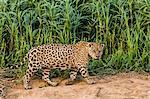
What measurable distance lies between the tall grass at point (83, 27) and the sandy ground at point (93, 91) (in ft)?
2.07

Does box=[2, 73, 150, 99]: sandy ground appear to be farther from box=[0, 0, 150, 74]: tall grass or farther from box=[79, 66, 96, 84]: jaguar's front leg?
box=[0, 0, 150, 74]: tall grass

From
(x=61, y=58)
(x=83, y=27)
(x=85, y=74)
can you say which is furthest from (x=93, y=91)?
(x=83, y=27)

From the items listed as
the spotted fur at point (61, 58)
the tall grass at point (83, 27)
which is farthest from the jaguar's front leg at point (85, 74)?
the tall grass at point (83, 27)

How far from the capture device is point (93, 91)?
18.8 ft

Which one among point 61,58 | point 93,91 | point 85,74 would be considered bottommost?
point 93,91

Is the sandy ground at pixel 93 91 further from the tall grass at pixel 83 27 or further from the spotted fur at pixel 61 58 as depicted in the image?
the tall grass at pixel 83 27

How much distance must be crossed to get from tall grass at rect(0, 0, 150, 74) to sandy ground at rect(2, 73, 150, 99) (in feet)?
2.07

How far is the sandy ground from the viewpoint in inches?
221

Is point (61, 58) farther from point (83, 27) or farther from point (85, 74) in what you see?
point (83, 27)

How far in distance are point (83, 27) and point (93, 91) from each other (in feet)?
5.83

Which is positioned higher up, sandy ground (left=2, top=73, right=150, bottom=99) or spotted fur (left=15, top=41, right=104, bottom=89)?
spotted fur (left=15, top=41, right=104, bottom=89)

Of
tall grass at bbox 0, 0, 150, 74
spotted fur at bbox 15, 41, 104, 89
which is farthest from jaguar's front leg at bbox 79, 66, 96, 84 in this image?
tall grass at bbox 0, 0, 150, 74

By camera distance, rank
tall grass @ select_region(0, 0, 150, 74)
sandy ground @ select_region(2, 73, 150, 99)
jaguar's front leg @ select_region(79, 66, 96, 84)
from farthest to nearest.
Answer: tall grass @ select_region(0, 0, 150, 74), jaguar's front leg @ select_region(79, 66, 96, 84), sandy ground @ select_region(2, 73, 150, 99)

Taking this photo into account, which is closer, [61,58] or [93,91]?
[93,91]
